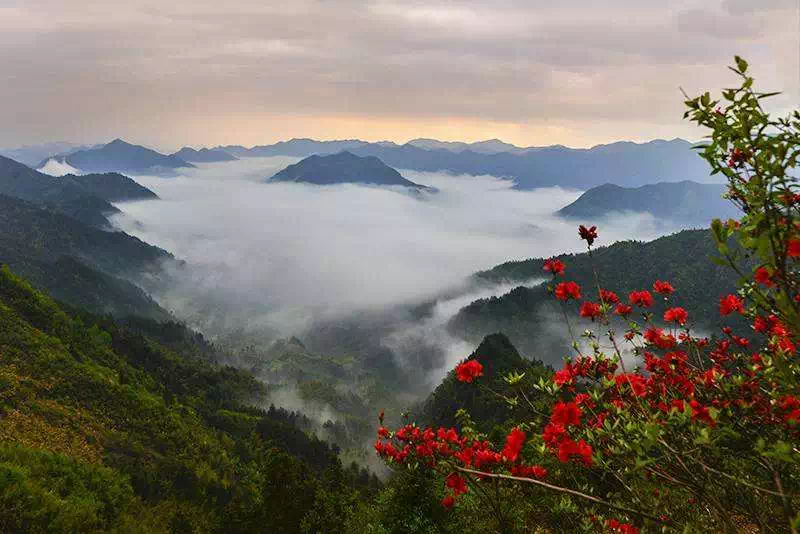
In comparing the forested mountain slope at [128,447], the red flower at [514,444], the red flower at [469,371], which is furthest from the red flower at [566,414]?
the forested mountain slope at [128,447]

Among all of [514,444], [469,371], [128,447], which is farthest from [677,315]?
[128,447]

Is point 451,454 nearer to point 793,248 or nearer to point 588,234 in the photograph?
point 588,234

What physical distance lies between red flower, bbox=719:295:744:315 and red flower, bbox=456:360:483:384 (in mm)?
3330

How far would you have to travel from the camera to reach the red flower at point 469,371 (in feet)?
22.1

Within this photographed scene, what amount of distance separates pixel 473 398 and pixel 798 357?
132 meters

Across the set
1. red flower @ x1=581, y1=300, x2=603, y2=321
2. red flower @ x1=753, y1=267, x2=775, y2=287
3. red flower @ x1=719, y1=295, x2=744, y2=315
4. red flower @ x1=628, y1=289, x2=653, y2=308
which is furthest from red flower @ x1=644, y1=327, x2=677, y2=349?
red flower @ x1=753, y1=267, x2=775, y2=287

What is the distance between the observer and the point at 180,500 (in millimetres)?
74000

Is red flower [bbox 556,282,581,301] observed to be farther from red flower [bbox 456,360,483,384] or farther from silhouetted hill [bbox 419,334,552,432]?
silhouetted hill [bbox 419,334,552,432]

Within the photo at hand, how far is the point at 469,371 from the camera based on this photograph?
22.5ft

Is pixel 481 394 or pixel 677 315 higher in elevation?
pixel 677 315

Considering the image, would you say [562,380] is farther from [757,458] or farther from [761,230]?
[761,230]

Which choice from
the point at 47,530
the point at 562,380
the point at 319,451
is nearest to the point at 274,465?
the point at 47,530

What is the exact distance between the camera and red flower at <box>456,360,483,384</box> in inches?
265

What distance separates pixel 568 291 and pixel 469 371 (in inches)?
73.4
